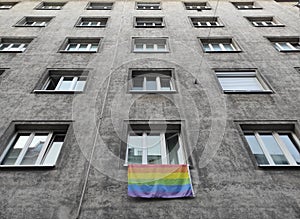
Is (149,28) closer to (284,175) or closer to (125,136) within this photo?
(125,136)

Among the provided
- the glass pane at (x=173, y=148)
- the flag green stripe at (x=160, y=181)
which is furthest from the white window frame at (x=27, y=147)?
the glass pane at (x=173, y=148)

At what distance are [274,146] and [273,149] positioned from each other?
0.16 meters

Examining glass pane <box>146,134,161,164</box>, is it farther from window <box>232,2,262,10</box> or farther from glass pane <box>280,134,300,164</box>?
window <box>232,2,262,10</box>

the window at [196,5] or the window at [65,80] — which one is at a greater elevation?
the window at [196,5]

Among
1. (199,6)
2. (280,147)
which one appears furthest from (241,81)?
(199,6)

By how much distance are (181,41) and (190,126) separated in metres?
6.39

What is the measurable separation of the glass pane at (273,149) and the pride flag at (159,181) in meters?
2.74

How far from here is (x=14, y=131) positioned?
7.54 m

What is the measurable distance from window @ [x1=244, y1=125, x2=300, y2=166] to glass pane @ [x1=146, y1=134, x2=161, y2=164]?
276 cm

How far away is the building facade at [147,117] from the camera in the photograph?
553 cm

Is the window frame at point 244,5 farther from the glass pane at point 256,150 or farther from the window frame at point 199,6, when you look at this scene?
the glass pane at point 256,150

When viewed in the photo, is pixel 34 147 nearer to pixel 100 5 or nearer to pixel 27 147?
pixel 27 147

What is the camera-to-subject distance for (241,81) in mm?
9898

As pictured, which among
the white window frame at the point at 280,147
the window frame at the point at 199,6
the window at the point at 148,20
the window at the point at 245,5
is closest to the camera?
the white window frame at the point at 280,147
